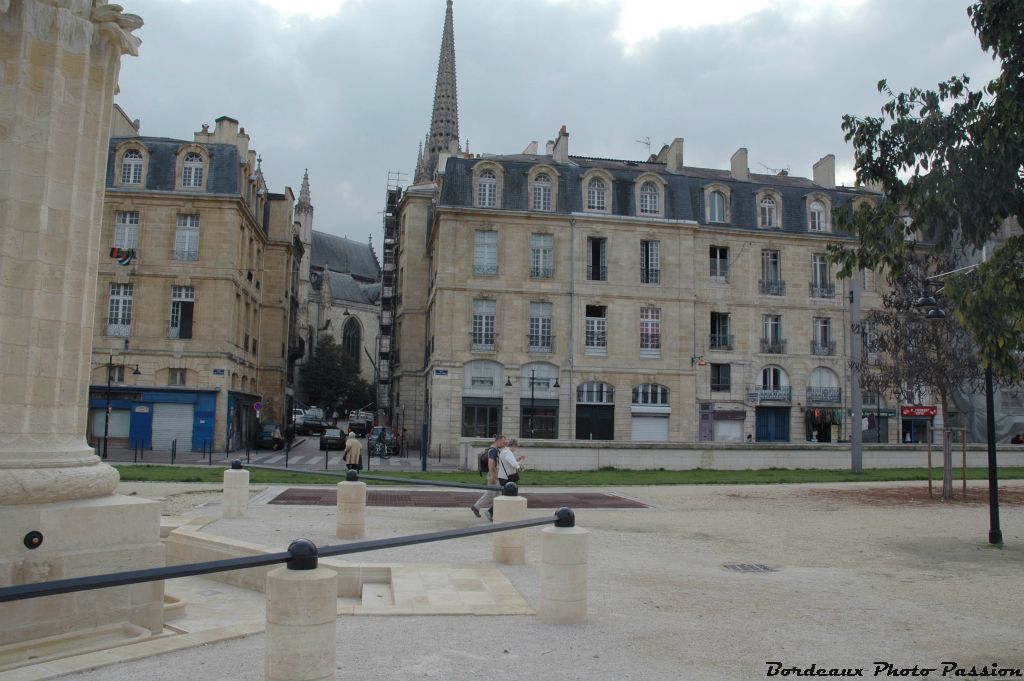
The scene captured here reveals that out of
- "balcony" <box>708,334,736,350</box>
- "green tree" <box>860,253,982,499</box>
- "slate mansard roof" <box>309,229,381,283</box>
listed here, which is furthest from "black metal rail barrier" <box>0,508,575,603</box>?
"slate mansard roof" <box>309,229,381,283</box>

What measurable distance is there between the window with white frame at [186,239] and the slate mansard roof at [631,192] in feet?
34.4

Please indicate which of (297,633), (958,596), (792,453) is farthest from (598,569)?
(792,453)

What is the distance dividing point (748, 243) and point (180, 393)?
25.5m

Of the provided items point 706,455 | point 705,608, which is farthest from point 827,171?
point 705,608

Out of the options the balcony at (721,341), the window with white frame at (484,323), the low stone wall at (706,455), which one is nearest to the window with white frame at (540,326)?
the window with white frame at (484,323)

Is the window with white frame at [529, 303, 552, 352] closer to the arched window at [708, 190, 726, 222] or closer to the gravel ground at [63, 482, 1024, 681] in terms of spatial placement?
the arched window at [708, 190, 726, 222]

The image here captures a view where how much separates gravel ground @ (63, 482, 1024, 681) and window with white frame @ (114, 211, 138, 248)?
77.3 feet

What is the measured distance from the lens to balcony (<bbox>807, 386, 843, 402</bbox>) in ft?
121

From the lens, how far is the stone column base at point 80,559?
5.60 metres

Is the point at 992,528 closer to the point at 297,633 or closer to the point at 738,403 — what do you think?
the point at 297,633

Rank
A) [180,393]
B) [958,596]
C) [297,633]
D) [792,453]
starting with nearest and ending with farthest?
[297,633]
[958,596]
[792,453]
[180,393]

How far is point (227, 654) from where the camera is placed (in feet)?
17.6

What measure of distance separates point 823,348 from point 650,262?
900 centimetres

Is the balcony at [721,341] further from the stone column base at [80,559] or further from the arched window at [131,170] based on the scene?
the stone column base at [80,559]
